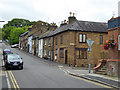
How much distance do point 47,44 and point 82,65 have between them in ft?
47.6

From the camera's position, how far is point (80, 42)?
34.1 meters

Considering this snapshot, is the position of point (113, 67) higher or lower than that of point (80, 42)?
lower

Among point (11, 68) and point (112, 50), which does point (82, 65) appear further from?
point (112, 50)

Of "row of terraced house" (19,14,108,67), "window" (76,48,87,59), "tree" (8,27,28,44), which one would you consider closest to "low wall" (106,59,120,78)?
"row of terraced house" (19,14,108,67)

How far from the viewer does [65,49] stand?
35000 mm

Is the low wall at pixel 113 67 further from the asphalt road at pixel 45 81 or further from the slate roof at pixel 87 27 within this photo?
the slate roof at pixel 87 27

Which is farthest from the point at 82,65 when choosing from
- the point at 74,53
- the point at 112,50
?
the point at 112,50

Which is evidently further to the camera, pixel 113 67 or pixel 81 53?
pixel 81 53

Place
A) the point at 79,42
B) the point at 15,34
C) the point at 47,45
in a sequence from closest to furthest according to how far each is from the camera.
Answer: the point at 79,42 → the point at 47,45 → the point at 15,34

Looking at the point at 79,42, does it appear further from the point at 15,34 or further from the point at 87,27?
the point at 15,34

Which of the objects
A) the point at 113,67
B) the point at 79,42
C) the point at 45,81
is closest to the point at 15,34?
the point at 79,42

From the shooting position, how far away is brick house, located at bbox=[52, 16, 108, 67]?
33.4 meters

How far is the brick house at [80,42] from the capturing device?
33.4 metres

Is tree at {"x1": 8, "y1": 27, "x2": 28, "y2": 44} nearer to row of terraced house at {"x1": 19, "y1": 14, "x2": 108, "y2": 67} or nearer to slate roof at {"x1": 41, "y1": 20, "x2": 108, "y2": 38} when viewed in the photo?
row of terraced house at {"x1": 19, "y1": 14, "x2": 108, "y2": 67}
